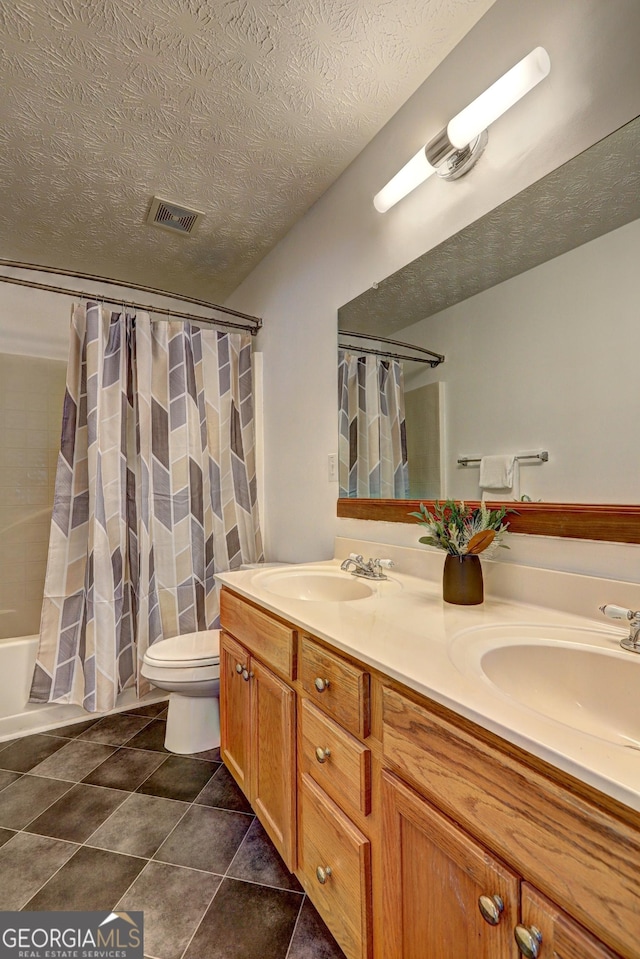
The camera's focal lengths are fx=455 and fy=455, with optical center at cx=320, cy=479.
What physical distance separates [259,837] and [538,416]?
4.85 ft

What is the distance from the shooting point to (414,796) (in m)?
0.73

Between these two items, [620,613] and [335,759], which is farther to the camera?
[335,759]

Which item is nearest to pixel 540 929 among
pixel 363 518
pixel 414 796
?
pixel 414 796

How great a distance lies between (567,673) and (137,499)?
197 centimetres

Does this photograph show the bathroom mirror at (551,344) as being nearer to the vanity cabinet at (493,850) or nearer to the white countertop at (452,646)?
the white countertop at (452,646)

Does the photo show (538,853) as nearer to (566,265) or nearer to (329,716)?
(329,716)

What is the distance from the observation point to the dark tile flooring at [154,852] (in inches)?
43.3

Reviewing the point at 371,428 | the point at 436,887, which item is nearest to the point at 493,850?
the point at 436,887

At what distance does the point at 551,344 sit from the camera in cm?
109

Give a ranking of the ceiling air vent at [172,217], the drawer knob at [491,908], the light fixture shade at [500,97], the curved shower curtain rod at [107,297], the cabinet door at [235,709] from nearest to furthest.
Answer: the drawer knob at [491,908] < the light fixture shade at [500,97] < the cabinet door at [235,709] < the curved shower curtain rod at [107,297] < the ceiling air vent at [172,217]

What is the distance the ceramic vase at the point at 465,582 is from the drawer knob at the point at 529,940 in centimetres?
65

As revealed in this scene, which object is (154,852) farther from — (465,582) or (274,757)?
(465,582)

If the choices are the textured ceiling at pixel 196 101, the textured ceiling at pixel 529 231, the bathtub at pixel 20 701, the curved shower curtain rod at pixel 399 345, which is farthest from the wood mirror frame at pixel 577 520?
the bathtub at pixel 20 701

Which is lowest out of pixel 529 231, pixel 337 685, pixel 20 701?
pixel 20 701
